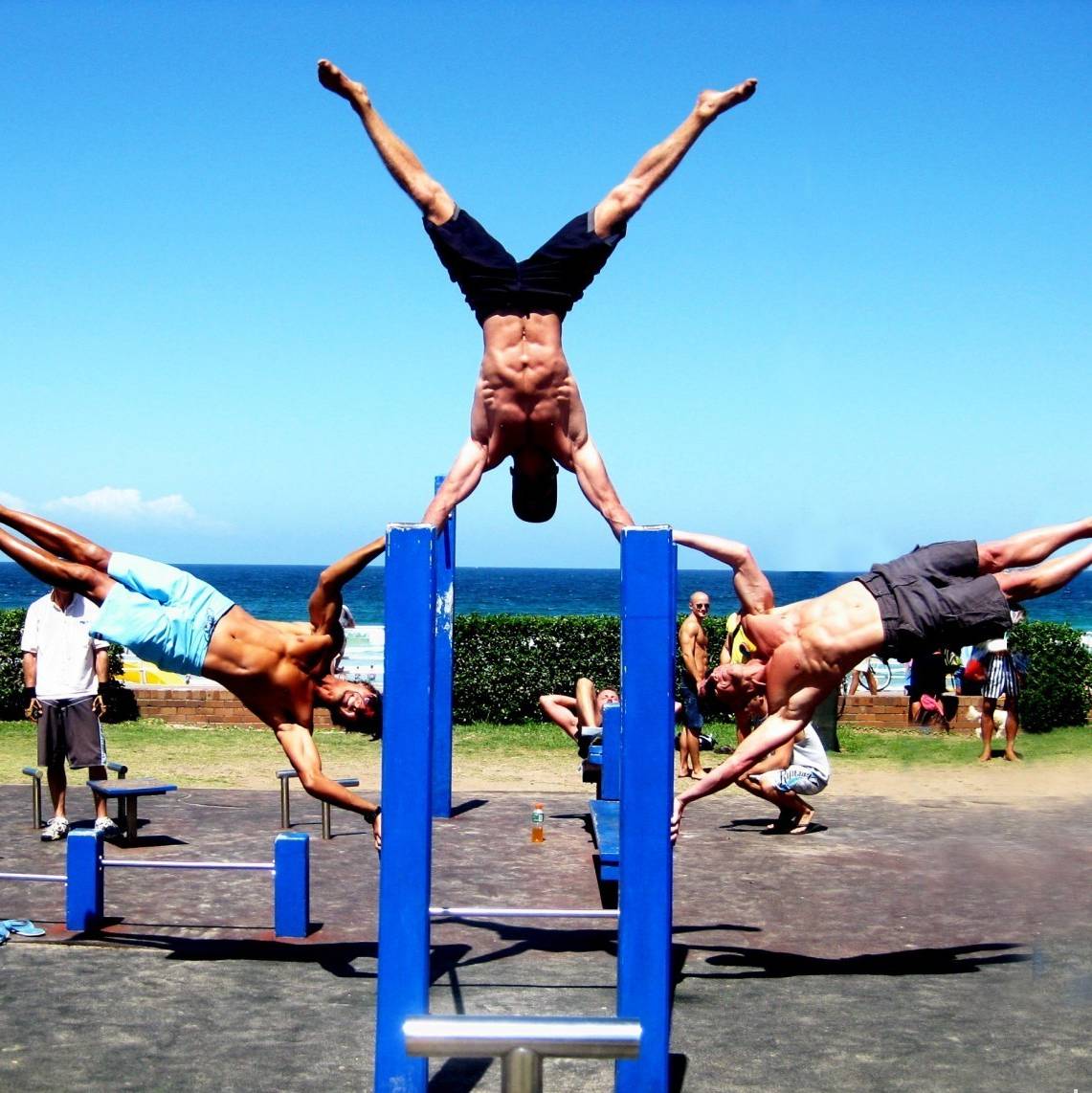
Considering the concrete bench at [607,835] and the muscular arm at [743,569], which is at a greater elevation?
the muscular arm at [743,569]

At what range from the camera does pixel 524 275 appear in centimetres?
573

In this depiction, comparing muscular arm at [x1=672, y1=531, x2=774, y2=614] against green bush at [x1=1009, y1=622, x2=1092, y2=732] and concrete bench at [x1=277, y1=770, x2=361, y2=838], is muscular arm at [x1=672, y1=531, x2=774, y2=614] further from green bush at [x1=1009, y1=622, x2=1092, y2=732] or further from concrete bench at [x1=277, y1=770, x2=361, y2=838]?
green bush at [x1=1009, y1=622, x2=1092, y2=732]

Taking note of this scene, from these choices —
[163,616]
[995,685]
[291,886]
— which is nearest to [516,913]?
[291,886]

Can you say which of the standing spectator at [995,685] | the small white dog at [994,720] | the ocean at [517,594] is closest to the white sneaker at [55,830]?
the standing spectator at [995,685]

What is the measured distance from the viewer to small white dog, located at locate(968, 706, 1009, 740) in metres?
15.0

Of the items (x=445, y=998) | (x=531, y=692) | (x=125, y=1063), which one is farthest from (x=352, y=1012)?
(x=531, y=692)

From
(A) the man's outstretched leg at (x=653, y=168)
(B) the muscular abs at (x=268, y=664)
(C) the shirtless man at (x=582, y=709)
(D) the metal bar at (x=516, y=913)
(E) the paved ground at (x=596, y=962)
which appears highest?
(A) the man's outstretched leg at (x=653, y=168)

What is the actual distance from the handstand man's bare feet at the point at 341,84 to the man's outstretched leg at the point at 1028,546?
3.60 metres

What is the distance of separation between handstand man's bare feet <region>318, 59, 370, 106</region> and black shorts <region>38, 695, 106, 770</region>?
17.5 ft

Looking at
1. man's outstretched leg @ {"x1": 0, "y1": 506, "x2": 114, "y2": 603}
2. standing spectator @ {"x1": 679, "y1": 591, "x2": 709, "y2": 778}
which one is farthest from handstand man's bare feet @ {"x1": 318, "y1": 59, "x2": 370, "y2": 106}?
standing spectator @ {"x1": 679, "y1": 591, "x2": 709, "y2": 778}

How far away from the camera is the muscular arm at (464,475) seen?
5879 mm

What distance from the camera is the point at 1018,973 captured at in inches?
267

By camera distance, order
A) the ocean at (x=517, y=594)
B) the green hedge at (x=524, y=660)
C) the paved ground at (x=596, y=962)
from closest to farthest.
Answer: the paved ground at (x=596, y=962) < the green hedge at (x=524, y=660) < the ocean at (x=517, y=594)

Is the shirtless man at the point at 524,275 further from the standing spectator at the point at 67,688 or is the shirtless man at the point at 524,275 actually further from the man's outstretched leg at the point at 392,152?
the standing spectator at the point at 67,688
